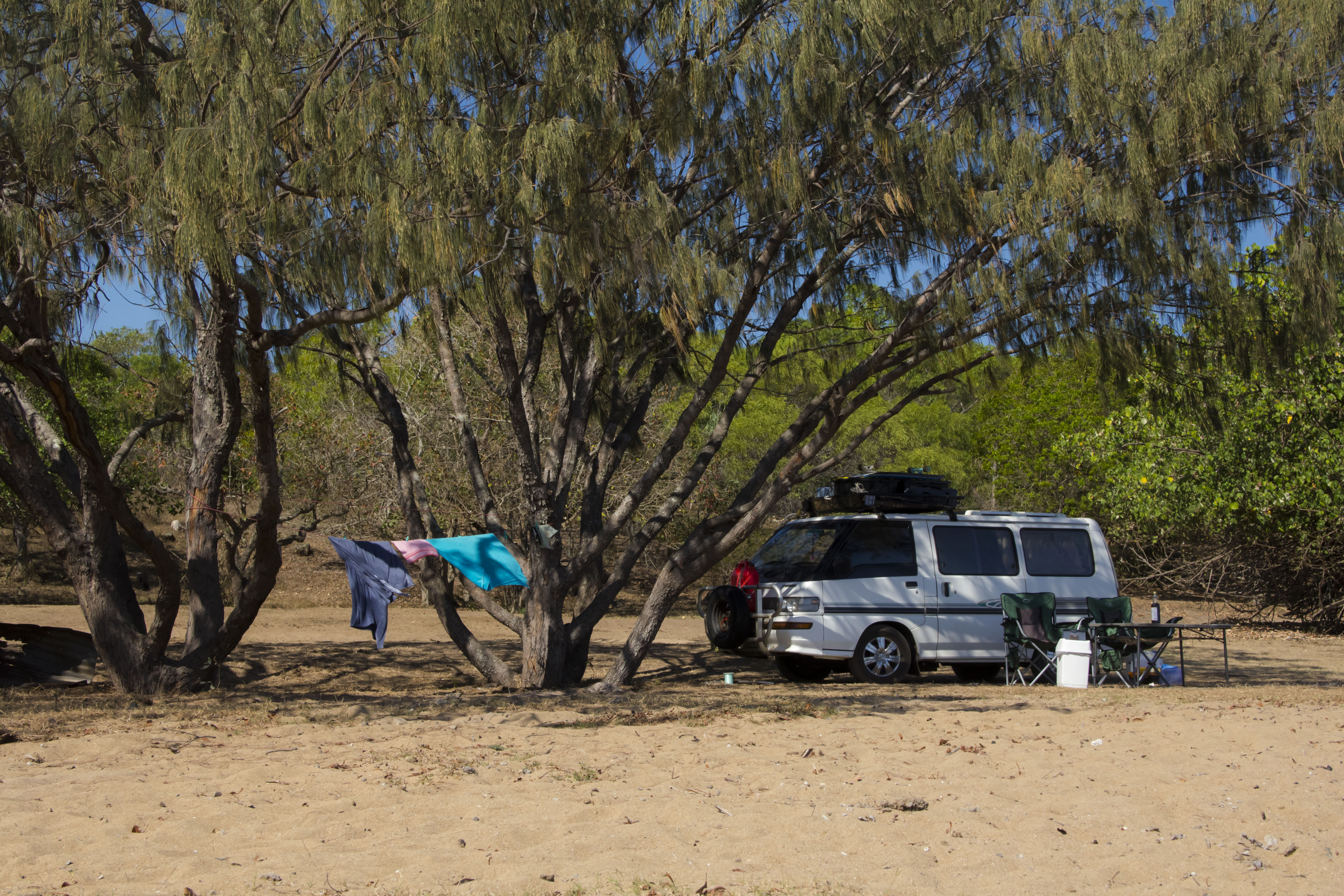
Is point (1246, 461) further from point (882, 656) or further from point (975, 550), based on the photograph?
point (882, 656)

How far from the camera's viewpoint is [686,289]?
6531 mm

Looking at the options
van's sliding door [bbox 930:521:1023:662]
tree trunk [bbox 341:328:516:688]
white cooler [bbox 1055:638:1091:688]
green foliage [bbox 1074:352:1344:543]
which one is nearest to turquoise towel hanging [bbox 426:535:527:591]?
tree trunk [bbox 341:328:516:688]

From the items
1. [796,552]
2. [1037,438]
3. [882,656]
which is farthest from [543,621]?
[1037,438]

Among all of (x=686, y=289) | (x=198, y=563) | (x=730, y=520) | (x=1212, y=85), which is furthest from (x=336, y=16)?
(x=1212, y=85)

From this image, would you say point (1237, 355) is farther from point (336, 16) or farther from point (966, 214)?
point (336, 16)

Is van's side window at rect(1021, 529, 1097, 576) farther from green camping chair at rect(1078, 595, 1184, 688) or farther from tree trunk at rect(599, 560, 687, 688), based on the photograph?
tree trunk at rect(599, 560, 687, 688)

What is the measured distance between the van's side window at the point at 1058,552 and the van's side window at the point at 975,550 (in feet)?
0.64

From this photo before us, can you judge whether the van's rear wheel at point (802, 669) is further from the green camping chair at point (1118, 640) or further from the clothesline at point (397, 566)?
the clothesline at point (397, 566)

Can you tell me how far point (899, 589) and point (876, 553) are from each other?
1.35ft

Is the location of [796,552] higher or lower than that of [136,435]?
lower

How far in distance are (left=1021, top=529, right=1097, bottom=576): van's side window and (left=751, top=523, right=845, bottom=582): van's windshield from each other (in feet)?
6.70

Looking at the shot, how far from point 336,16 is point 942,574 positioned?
23.4ft

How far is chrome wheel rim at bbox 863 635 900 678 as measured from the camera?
31.9ft

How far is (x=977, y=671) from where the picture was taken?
10820 millimetres
